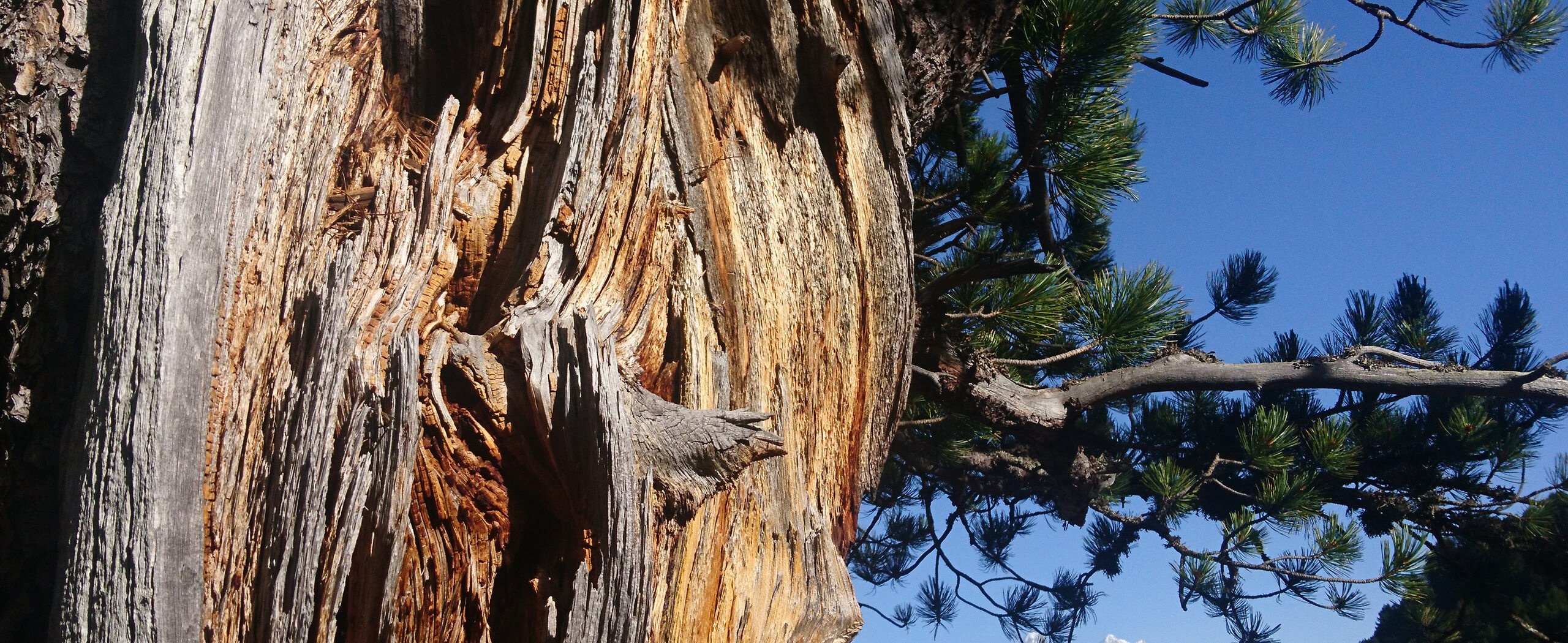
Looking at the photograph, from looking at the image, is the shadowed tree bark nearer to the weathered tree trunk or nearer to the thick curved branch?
the weathered tree trunk

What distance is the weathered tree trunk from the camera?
0.74 meters

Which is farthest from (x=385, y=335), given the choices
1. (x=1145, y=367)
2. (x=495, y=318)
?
(x=1145, y=367)

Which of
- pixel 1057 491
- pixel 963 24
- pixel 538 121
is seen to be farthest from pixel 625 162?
pixel 1057 491

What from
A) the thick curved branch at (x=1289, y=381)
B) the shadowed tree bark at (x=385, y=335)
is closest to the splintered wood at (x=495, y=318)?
the shadowed tree bark at (x=385, y=335)

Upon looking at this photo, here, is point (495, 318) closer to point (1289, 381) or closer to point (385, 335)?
point (385, 335)

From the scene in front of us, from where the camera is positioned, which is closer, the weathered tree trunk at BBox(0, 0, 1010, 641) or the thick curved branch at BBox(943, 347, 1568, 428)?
the weathered tree trunk at BBox(0, 0, 1010, 641)

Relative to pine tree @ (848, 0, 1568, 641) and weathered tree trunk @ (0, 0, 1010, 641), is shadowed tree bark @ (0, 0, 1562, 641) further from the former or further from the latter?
pine tree @ (848, 0, 1568, 641)

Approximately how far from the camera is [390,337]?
2.72ft

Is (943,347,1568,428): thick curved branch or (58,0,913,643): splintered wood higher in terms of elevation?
(943,347,1568,428): thick curved branch

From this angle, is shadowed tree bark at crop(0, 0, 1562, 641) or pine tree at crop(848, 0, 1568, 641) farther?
pine tree at crop(848, 0, 1568, 641)

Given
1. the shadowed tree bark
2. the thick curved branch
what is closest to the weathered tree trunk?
the shadowed tree bark

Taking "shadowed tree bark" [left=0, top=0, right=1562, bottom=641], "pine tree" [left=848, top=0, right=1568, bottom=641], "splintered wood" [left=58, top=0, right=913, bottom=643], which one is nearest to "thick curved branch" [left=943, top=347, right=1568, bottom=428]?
"pine tree" [left=848, top=0, right=1568, bottom=641]

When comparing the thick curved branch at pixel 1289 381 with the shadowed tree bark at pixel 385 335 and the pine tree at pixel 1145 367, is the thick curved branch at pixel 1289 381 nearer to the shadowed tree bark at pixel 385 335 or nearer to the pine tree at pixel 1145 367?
the pine tree at pixel 1145 367

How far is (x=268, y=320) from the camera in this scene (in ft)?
2.63
